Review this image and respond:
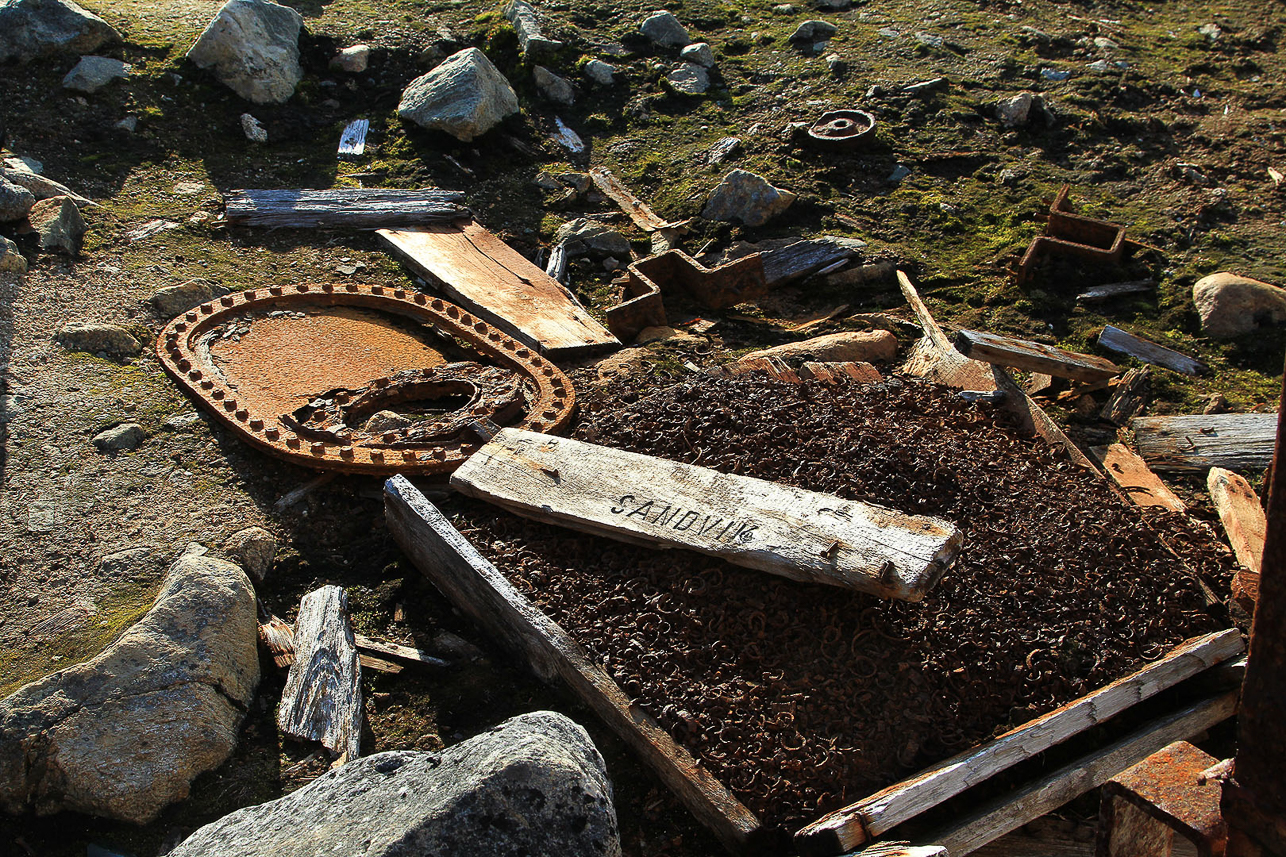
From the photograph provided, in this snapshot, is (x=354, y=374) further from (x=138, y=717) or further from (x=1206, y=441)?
(x=1206, y=441)

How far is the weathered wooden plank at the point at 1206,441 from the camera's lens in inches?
210

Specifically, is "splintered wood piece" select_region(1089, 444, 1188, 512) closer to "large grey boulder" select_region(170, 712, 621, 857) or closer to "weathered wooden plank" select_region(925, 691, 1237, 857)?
"weathered wooden plank" select_region(925, 691, 1237, 857)

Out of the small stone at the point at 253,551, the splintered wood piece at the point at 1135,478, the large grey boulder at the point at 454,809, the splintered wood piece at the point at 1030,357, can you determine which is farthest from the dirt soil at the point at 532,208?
the large grey boulder at the point at 454,809

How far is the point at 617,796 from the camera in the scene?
3.57 metres

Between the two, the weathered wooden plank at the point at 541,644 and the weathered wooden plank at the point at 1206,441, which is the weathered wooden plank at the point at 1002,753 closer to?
the weathered wooden plank at the point at 541,644

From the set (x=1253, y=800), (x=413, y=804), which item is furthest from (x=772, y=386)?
(x=1253, y=800)

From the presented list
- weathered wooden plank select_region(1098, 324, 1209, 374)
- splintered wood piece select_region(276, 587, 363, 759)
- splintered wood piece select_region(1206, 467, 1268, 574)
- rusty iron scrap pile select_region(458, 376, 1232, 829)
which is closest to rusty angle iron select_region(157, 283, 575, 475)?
rusty iron scrap pile select_region(458, 376, 1232, 829)

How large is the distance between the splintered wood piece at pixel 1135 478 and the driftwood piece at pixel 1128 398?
0.32 meters

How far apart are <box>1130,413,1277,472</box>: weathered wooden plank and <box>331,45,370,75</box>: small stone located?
763cm

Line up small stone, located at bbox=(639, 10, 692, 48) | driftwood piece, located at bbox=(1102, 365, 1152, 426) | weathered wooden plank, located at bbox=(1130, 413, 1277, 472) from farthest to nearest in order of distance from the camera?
small stone, located at bbox=(639, 10, 692, 48) → driftwood piece, located at bbox=(1102, 365, 1152, 426) → weathered wooden plank, located at bbox=(1130, 413, 1277, 472)

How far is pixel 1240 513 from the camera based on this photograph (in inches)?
189

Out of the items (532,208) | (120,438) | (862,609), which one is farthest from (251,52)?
(862,609)

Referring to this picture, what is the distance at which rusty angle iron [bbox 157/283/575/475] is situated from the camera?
5168 millimetres

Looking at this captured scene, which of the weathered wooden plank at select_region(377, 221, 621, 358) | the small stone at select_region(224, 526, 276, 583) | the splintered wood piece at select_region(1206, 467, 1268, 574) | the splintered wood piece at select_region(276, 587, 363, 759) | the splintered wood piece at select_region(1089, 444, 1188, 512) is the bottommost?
the splintered wood piece at select_region(276, 587, 363, 759)
